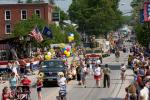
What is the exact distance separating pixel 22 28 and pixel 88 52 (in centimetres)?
1288

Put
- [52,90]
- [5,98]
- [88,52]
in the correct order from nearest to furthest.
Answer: [5,98]
[52,90]
[88,52]

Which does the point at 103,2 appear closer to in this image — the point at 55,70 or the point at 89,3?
the point at 89,3

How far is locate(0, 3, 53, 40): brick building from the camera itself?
92.4 m

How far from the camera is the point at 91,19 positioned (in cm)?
13750

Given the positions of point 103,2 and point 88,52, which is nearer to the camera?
point 88,52

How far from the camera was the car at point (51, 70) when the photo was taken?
36.6 meters

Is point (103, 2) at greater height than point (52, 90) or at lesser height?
greater

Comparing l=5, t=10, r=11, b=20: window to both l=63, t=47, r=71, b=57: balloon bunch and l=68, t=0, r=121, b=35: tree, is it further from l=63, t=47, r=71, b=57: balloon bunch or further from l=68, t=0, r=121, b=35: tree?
l=68, t=0, r=121, b=35: tree

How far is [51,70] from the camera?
1448 inches

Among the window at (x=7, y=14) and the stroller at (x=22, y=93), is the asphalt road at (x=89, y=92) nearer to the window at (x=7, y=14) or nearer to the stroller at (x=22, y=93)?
the stroller at (x=22, y=93)

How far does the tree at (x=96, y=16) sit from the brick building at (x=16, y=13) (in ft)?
135

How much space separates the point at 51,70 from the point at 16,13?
56821 millimetres

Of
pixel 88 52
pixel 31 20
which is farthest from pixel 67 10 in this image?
pixel 88 52

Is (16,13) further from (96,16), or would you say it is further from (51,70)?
(51,70)
